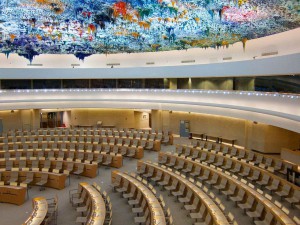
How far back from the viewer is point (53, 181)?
14.6 meters

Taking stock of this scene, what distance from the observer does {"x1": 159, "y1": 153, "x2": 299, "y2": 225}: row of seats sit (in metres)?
9.84

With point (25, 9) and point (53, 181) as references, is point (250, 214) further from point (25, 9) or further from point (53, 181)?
point (25, 9)

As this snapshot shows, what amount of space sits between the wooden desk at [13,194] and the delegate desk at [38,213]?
1811 mm

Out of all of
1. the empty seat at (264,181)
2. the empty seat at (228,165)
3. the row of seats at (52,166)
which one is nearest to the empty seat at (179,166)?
the empty seat at (228,165)

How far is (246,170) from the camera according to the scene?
49.1ft

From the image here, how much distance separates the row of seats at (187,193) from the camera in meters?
9.70

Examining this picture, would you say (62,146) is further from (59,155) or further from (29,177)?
(29,177)

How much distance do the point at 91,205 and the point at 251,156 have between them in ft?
31.4

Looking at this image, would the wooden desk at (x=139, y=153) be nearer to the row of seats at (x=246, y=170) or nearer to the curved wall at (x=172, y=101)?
the row of seats at (x=246, y=170)

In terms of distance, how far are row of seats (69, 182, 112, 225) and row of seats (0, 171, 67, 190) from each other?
48.9 inches

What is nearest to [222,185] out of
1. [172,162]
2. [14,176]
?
[172,162]

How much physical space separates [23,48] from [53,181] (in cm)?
1391

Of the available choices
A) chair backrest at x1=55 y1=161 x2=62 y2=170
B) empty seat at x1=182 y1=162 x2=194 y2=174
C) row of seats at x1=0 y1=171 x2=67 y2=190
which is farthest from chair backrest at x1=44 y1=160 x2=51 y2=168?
empty seat at x1=182 y1=162 x2=194 y2=174

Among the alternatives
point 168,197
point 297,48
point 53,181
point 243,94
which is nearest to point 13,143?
point 53,181
